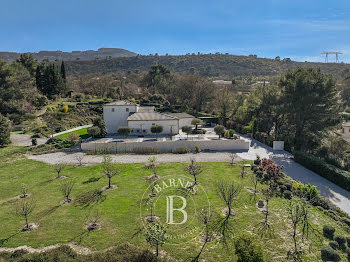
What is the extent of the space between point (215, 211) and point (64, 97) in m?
52.1

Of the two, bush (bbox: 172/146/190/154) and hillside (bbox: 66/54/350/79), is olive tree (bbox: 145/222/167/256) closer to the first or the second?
bush (bbox: 172/146/190/154)

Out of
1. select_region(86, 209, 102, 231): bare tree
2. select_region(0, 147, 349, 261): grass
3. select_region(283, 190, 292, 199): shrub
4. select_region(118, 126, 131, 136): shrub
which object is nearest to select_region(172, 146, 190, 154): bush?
select_region(0, 147, 349, 261): grass

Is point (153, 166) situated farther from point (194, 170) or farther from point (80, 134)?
point (80, 134)

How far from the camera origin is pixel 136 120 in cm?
3394

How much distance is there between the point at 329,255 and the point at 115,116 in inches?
1286

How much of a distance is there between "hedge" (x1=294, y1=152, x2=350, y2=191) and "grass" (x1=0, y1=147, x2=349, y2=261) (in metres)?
6.12

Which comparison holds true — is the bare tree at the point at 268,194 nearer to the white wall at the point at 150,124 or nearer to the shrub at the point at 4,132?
the white wall at the point at 150,124

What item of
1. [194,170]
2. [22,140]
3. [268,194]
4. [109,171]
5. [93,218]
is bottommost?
[93,218]

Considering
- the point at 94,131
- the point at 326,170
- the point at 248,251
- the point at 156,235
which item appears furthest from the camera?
the point at 94,131

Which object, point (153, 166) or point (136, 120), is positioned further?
point (136, 120)

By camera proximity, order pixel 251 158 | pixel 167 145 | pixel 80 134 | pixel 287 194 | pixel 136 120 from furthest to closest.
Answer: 1. pixel 80 134
2. pixel 136 120
3. pixel 167 145
4. pixel 251 158
5. pixel 287 194

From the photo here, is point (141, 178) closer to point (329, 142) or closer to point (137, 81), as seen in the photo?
point (329, 142)

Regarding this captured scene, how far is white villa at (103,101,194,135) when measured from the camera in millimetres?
34062

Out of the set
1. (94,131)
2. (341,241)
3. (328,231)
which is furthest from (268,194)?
(94,131)
